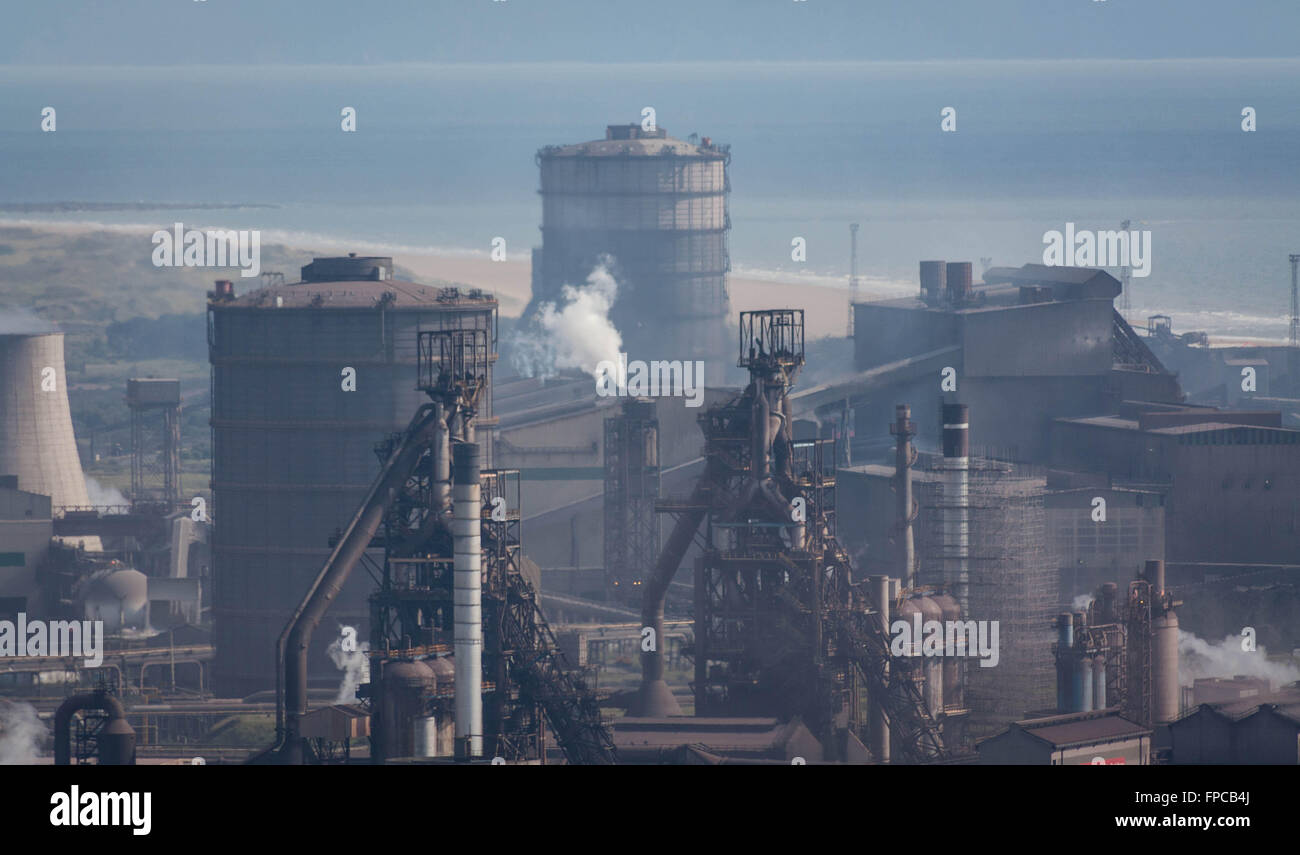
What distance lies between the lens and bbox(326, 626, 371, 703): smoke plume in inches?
1988

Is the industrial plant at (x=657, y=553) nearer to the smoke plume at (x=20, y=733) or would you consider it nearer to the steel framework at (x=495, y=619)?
the steel framework at (x=495, y=619)

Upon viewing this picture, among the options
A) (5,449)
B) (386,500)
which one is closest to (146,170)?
(5,449)

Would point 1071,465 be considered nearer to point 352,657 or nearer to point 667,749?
point 352,657

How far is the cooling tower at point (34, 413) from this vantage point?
63188mm

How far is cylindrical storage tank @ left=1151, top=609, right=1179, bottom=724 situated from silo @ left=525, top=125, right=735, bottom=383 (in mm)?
47213

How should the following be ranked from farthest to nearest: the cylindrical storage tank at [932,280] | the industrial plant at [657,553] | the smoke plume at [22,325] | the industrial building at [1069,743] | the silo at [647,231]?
the silo at [647,231] → the cylindrical storage tank at [932,280] → the smoke plume at [22,325] → the industrial plant at [657,553] → the industrial building at [1069,743]

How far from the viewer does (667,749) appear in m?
40.7

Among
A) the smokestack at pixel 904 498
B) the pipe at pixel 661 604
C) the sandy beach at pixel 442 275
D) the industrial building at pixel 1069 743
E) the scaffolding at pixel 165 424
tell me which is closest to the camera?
the industrial building at pixel 1069 743

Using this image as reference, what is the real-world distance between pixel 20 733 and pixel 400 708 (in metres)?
11.6

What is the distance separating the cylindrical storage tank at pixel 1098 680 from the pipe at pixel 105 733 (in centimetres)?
1890

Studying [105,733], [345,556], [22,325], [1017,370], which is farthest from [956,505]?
[22,325]

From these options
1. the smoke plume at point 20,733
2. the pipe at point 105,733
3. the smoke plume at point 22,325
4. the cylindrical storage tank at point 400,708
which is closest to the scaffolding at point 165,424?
the smoke plume at point 22,325

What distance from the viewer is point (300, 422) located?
170 ft
